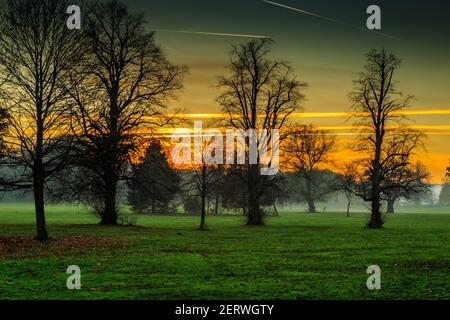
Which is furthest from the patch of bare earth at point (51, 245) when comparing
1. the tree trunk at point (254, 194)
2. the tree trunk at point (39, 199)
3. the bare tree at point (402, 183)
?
the bare tree at point (402, 183)

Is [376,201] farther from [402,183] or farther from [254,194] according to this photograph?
[402,183]

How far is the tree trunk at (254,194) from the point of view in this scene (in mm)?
53562

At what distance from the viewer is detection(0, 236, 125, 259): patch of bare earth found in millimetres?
24828

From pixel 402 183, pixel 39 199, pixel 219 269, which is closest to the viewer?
pixel 219 269

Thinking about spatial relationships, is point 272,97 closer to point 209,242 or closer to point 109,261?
point 209,242

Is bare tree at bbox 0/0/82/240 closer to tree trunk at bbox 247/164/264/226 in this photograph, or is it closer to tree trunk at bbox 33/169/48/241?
tree trunk at bbox 33/169/48/241

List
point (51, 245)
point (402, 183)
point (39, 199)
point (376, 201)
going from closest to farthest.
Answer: point (51, 245), point (39, 199), point (376, 201), point (402, 183)

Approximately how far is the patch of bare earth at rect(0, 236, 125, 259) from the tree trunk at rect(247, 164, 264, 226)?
21.8 meters

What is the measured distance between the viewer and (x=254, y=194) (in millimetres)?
53719

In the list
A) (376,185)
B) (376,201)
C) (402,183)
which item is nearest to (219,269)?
(376,201)

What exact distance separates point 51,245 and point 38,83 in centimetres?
824
